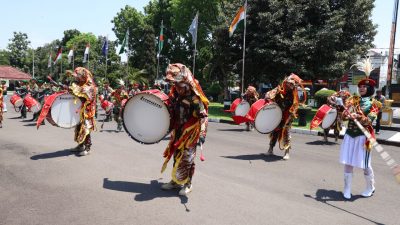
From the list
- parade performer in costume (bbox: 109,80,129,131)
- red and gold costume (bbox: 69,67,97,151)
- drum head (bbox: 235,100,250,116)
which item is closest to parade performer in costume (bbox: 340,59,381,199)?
red and gold costume (bbox: 69,67,97,151)

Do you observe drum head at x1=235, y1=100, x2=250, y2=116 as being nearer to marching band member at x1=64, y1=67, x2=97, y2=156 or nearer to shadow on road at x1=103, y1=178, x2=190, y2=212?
marching band member at x1=64, y1=67, x2=97, y2=156

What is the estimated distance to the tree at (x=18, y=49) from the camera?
294 ft

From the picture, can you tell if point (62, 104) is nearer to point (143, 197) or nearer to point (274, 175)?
point (143, 197)

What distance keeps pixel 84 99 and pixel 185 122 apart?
3.46 meters

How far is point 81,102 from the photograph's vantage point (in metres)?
7.94

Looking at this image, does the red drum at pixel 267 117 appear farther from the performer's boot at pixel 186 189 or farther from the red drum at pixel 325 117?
the performer's boot at pixel 186 189

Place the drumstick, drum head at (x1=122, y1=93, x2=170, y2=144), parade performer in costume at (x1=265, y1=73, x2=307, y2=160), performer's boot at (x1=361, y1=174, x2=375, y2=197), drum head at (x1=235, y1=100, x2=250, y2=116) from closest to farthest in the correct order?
the drumstick < drum head at (x1=122, y1=93, x2=170, y2=144) < performer's boot at (x1=361, y1=174, x2=375, y2=197) < parade performer in costume at (x1=265, y1=73, x2=307, y2=160) < drum head at (x1=235, y1=100, x2=250, y2=116)

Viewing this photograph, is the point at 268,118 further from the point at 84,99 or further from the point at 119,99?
the point at 119,99

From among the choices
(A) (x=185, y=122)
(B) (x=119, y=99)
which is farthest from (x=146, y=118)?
(B) (x=119, y=99)

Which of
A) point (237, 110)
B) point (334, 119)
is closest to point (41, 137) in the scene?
point (237, 110)

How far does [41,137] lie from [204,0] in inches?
1218

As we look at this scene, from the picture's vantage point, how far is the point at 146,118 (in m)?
5.42

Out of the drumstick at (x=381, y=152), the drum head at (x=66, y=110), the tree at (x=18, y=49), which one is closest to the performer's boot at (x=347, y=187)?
the drumstick at (x=381, y=152)

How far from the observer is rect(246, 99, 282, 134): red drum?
27.7 ft
